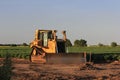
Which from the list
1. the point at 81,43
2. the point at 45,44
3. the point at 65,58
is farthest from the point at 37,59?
the point at 81,43

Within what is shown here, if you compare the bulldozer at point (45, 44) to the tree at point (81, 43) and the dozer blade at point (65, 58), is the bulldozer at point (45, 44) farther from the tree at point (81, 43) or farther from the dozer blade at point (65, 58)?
the tree at point (81, 43)

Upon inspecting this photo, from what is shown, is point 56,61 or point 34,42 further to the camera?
point 34,42

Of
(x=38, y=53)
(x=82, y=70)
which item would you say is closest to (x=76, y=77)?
(x=82, y=70)

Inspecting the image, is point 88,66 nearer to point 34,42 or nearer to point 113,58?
point 34,42

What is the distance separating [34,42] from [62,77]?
12.1 m

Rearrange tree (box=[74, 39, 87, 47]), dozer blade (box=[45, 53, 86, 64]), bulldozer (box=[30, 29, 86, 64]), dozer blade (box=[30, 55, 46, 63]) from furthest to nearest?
tree (box=[74, 39, 87, 47]) → bulldozer (box=[30, 29, 86, 64]) → dozer blade (box=[30, 55, 46, 63]) → dozer blade (box=[45, 53, 86, 64])

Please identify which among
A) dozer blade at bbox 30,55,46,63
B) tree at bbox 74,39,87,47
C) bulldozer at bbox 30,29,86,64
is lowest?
dozer blade at bbox 30,55,46,63

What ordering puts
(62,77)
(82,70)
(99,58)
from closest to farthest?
(62,77)
(82,70)
(99,58)

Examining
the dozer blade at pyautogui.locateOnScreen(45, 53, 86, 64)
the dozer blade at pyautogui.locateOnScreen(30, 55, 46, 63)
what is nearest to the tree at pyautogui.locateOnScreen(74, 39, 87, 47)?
the dozer blade at pyautogui.locateOnScreen(30, 55, 46, 63)

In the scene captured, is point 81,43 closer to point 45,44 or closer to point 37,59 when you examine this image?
point 45,44

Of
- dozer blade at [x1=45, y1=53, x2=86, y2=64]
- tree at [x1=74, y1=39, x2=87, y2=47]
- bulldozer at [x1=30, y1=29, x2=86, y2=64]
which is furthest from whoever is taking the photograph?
tree at [x1=74, y1=39, x2=87, y2=47]

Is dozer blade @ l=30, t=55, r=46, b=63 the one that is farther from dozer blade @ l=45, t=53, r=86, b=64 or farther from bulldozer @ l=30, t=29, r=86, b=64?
dozer blade @ l=45, t=53, r=86, b=64

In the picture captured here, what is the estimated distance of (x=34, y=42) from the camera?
107 ft

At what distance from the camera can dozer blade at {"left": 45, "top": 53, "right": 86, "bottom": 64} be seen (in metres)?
28.3
